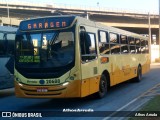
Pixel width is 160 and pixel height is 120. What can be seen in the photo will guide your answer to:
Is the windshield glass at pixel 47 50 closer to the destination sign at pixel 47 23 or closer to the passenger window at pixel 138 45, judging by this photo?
the destination sign at pixel 47 23

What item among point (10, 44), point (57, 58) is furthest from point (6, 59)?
point (57, 58)

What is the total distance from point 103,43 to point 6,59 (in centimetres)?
437

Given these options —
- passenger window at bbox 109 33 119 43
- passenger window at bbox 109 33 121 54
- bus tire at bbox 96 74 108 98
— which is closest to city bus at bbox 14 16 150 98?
bus tire at bbox 96 74 108 98

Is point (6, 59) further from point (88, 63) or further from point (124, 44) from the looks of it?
point (124, 44)

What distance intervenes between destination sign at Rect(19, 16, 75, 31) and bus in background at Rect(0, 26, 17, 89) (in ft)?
11.5

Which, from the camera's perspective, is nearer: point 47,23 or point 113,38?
point 47,23

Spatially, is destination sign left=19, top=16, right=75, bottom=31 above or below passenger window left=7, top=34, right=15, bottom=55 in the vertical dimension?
above

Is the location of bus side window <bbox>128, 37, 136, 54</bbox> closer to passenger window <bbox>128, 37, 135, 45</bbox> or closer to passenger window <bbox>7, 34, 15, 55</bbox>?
passenger window <bbox>128, 37, 135, 45</bbox>

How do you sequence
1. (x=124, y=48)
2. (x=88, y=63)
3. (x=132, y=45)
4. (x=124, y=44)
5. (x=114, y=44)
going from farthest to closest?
(x=132, y=45) → (x=124, y=44) → (x=124, y=48) → (x=114, y=44) → (x=88, y=63)

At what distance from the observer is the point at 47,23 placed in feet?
38.4

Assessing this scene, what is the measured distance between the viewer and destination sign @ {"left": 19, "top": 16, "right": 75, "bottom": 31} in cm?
1152

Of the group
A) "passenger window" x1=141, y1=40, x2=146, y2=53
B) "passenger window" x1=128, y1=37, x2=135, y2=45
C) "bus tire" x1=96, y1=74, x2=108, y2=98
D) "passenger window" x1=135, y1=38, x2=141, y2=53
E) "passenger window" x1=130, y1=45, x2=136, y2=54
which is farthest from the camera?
"passenger window" x1=141, y1=40, x2=146, y2=53

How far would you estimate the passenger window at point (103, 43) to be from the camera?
13.6 m

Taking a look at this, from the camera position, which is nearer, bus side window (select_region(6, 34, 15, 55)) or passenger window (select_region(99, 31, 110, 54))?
passenger window (select_region(99, 31, 110, 54))
